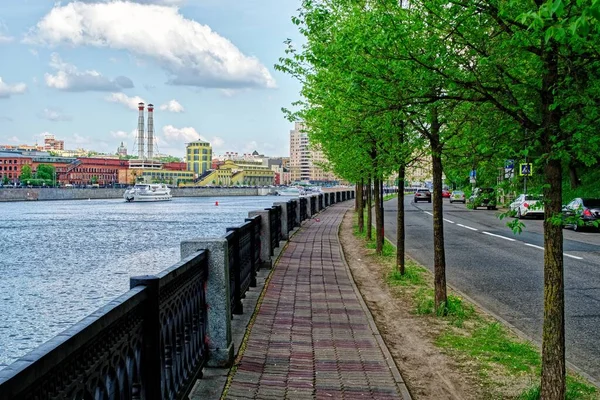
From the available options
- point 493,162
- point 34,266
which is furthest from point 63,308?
point 493,162

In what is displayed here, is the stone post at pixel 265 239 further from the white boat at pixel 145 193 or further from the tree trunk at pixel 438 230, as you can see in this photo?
the white boat at pixel 145 193

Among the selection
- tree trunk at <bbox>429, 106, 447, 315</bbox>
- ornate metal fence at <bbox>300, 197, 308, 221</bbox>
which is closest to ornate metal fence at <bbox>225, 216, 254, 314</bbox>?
tree trunk at <bbox>429, 106, 447, 315</bbox>

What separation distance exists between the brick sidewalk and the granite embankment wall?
4798 inches

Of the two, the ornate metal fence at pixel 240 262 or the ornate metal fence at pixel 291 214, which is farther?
the ornate metal fence at pixel 291 214

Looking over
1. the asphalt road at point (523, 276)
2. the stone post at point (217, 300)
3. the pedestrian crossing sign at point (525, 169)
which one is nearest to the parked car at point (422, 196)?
the asphalt road at point (523, 276)

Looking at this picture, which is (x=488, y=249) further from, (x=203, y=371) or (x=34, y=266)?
(x=34, y=266)

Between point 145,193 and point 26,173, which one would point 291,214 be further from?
point 26,173

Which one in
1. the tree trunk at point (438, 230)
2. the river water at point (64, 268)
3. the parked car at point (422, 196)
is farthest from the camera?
the parked car at point (422, 196)

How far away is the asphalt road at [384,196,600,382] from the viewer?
29.0ft

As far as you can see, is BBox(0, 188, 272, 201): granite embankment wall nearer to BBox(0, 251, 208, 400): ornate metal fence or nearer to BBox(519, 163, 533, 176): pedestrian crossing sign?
BBox(0, 251, 208, 400): ornate metal fence

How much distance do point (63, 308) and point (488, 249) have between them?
Answer: 14.0 m

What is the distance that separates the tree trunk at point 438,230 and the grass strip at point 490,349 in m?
0.17

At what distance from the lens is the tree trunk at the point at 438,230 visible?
9758mm

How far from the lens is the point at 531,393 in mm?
5801
